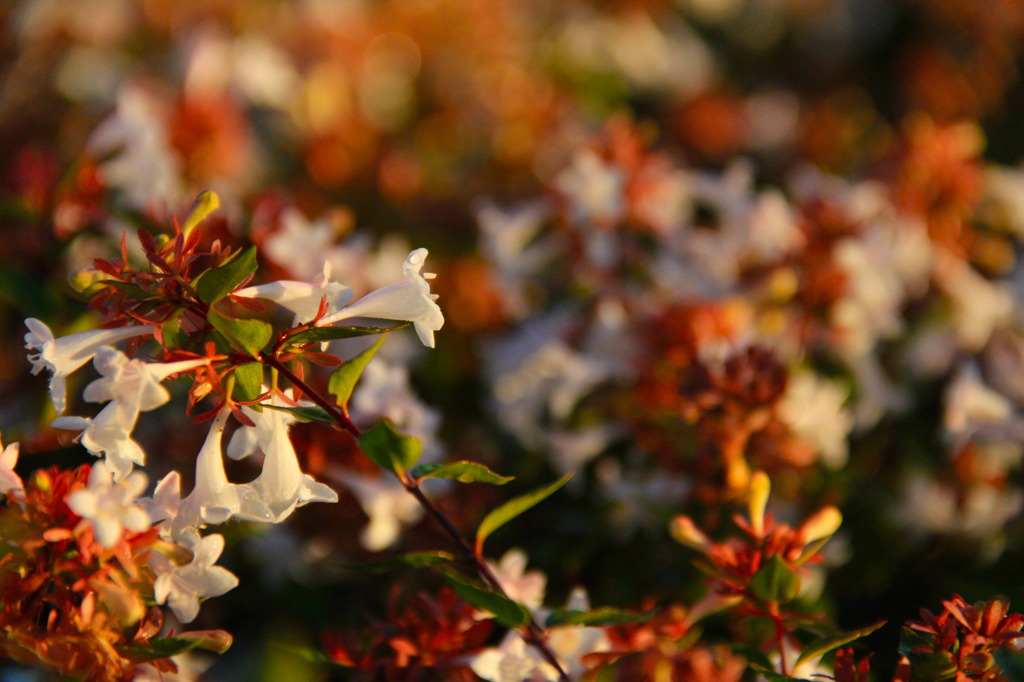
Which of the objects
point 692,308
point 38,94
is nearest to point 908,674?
point 692,308

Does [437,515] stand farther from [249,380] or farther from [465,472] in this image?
[249,380]

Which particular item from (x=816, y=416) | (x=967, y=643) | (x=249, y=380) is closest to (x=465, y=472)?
(x=249, y=380)

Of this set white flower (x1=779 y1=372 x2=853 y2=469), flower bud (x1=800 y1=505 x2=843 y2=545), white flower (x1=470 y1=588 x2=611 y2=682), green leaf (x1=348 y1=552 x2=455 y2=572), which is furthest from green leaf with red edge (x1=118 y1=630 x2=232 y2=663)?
white flower (x1=779 y1=372 x2=853 y2=469)

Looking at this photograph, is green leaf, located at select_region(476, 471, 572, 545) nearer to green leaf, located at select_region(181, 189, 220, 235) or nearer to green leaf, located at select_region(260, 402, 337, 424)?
green leaf, located at select_region(260, 402, 337, 424)

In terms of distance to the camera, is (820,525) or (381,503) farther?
(381,503)

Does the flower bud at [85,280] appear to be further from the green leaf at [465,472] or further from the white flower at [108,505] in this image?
the green leaf at [465,472]

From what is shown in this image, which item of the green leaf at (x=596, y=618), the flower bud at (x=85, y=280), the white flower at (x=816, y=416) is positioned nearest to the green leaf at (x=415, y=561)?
the green leaf at (x=596, y=618)
